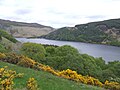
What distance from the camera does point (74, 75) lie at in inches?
1069

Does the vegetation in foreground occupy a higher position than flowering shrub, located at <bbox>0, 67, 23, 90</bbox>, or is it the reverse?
flowering shrub, located at <bbox>0, 67, 23, 90</bbox>

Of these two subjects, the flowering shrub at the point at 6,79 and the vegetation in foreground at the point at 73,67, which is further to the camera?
the vegetation in foreground at the point at 73,67

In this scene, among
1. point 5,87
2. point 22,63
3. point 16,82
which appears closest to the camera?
point 5,87

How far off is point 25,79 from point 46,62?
138ft

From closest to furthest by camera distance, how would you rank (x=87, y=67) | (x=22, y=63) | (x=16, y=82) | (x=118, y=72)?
1. (x=16, y=82)
2. (x=22, y=63)
3. (x=87, y=67)
4. (x=118, y=72)

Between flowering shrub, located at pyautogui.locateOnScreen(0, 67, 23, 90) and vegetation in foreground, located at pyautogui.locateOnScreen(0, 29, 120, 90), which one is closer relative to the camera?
flowering shrub, located at pyautogui.locateOnScreen(0, 67, 23, 90)

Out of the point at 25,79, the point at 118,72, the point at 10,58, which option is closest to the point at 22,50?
the point at 118,72

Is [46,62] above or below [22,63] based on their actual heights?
below

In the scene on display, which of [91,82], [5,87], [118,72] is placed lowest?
[118,72]

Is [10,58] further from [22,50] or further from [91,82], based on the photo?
[22,50]

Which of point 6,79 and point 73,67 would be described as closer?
point 6,79

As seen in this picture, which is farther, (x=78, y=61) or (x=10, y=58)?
(x=78, y=61)

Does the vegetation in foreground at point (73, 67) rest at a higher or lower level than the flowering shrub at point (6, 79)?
lower

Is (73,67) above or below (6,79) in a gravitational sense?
below
